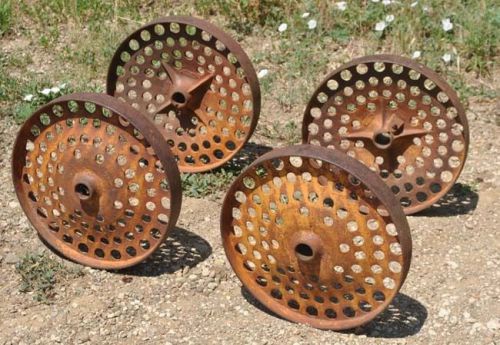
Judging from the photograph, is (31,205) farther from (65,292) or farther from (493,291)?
(493,291)

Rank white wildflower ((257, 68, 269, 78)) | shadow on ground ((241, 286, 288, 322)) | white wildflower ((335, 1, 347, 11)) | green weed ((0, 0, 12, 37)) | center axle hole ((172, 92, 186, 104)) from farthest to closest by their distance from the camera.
Answer: green weed ((0, 0, 12, 37))
white wildflower ((335, 1, 347, 11))
white wildflower ((257, 68, 269, 78))
center axle hole ((172, 92, 186, 104))
shadow on ground ((241, 286, 288, 322))

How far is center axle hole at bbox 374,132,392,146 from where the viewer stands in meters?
5.39

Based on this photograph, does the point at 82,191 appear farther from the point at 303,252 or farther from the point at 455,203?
the point at 455,203

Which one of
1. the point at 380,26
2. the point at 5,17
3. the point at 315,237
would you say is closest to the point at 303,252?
the point at 315,237

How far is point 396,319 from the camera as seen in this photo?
4.59 meters

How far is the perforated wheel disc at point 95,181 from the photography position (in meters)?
4.51

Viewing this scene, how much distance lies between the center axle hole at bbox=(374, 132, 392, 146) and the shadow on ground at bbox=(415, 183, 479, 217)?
470 mm

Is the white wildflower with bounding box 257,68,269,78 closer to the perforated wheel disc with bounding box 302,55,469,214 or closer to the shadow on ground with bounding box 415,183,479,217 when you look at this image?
the perforated wheel disc with bounding box 302,55,469,214

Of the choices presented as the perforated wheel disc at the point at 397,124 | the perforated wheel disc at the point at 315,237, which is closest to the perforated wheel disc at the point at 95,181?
the perforated wheel disc at the point at 315,237

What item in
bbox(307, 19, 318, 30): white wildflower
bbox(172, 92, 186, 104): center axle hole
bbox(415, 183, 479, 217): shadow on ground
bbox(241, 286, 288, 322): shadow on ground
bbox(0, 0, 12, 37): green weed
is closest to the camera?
bbox(241, 286, 288, 322): shadow on ground

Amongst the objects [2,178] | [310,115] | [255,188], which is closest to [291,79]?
[310,115]

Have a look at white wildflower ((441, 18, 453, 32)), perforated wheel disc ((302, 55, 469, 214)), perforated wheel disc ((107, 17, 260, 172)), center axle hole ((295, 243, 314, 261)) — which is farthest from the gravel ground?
white wildflower ((441, 18, 453, 32))

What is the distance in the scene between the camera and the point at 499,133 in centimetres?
639

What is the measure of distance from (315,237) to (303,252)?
0.13 metres
